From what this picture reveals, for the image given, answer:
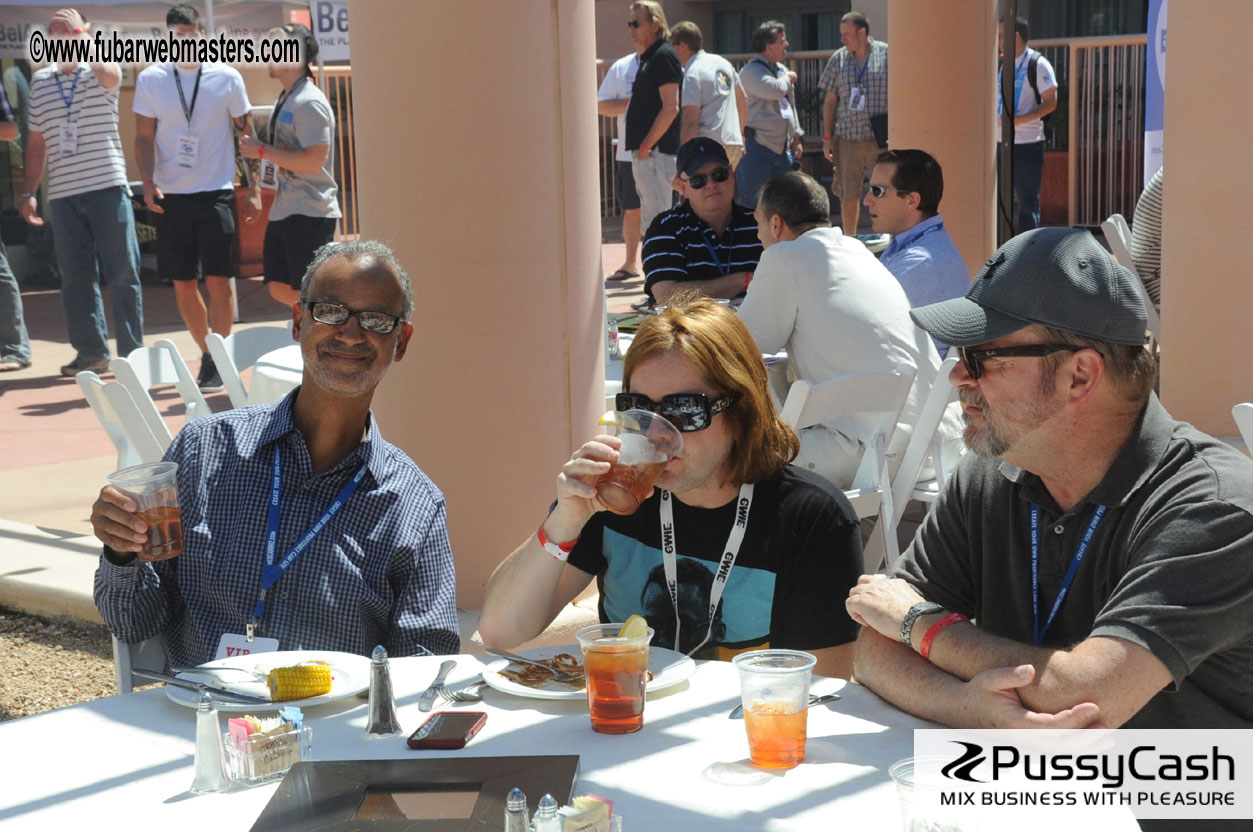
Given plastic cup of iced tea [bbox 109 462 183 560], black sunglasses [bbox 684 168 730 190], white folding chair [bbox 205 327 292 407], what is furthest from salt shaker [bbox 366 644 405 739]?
black sunglasses [bbox 684 168 730 190]

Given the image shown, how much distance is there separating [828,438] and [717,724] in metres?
2.64

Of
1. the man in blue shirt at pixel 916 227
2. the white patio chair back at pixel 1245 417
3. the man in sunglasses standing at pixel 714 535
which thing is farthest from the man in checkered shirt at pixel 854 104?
the man in sunglasses standing at pixel 714 535

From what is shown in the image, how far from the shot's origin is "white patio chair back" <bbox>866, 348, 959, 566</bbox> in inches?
173

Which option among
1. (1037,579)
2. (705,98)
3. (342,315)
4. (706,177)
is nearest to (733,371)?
(1037,579)

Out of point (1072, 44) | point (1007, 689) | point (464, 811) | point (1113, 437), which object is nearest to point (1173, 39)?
point (1113, 437)

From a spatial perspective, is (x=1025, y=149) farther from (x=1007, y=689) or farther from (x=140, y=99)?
(x=1007, y=689)

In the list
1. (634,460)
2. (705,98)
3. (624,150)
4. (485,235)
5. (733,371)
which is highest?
(705,98)

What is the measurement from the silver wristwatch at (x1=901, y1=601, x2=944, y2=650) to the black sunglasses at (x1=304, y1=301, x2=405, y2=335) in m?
1.34

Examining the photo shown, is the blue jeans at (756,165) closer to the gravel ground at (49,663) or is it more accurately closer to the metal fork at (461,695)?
the gravel ground at (49,663)

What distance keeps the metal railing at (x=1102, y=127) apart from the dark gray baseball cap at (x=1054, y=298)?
12349 millimetres

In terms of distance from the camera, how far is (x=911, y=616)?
2.26m

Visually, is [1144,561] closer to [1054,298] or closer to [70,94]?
[1054,298]

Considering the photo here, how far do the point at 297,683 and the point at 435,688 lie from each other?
22cm

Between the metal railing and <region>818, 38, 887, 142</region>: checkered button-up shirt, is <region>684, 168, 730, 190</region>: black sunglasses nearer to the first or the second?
<region>818, 38, 887, 142</region>: checkered button-up shirt
